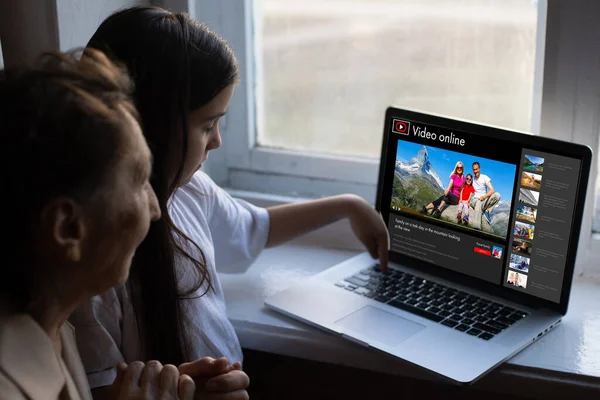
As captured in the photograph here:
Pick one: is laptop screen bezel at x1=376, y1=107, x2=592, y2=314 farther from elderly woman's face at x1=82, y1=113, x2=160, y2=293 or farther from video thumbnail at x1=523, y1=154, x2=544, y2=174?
elderly woman's face at x1=82, y1=113, x2=160, y2=293

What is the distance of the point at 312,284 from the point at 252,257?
10cm

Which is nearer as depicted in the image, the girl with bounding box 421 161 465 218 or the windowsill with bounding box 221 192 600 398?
the windowsill with bounding box 221 192 600 398

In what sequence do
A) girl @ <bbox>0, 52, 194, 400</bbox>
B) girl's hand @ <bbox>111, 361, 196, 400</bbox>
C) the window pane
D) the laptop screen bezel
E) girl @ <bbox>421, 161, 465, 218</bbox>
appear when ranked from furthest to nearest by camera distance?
the window pane → girl @ <bbox>421, 161, 465, 218</bbox> → the laptop screen bezel → girl's hand @ <bbox>111, 361, 196, 400</bbox> → girl @ <bbox>0, 52, 194, 400</bbox>

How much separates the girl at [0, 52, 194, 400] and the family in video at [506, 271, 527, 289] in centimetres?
58

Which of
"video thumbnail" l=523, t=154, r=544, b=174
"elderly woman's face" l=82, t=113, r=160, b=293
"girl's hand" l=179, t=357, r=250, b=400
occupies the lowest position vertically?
"girl's hand" l=179, t=357, r=250, b=400

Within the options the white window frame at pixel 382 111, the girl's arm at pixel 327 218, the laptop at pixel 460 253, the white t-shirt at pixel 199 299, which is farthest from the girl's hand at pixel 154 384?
the white window frame at pixel 382 111

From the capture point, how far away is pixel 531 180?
111 centimetres

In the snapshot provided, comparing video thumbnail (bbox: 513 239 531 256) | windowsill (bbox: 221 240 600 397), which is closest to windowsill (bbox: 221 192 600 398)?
windowsill (bbox: 221 240 600 397)

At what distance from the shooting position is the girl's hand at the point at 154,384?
80cm

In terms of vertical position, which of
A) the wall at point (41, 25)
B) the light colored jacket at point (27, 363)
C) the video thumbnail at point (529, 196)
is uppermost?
the wall at point (41, 25)

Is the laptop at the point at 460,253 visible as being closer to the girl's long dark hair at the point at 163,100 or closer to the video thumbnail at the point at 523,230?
the video thumbnail at the point at 523,230

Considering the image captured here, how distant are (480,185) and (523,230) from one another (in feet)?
0.29

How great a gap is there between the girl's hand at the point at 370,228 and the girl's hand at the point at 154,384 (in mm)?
490

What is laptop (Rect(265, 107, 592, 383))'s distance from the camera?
3.53 feet
